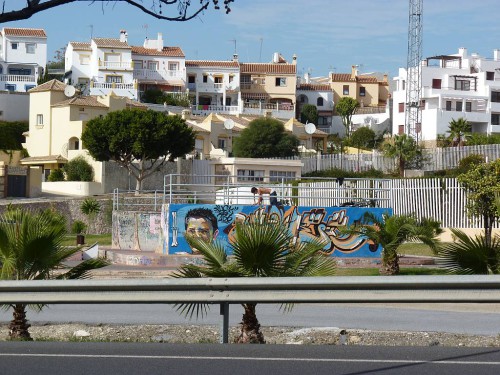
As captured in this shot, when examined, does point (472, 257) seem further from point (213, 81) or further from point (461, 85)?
point (213, 81)

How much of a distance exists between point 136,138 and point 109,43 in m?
49.6

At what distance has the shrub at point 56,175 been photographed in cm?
7462

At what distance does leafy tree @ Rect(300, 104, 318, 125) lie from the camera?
4806 inches

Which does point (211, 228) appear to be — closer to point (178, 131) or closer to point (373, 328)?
point (373, 328)

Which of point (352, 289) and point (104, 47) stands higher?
point (104, 47)

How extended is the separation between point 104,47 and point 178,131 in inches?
1811

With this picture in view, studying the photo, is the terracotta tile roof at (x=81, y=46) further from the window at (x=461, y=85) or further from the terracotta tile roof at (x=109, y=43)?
the window at (x=461, y=85)

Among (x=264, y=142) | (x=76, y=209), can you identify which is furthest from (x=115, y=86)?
(x=76, y=209)

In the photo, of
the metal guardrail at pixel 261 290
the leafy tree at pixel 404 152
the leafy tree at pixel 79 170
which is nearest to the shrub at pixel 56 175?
the leafy tree at pixel 79 170

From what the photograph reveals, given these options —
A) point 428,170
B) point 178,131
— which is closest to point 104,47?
point 178,131

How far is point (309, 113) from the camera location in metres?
122

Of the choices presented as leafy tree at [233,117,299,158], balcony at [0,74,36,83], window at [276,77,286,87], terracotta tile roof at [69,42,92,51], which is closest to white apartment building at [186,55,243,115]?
window at [276,77,286,87]

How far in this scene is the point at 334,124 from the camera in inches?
4909

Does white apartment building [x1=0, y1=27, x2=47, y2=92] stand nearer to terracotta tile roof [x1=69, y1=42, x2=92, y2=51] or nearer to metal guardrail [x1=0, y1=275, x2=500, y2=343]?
terracotta tile roof [x1=69, y1=42, x2=92, y2=51]
